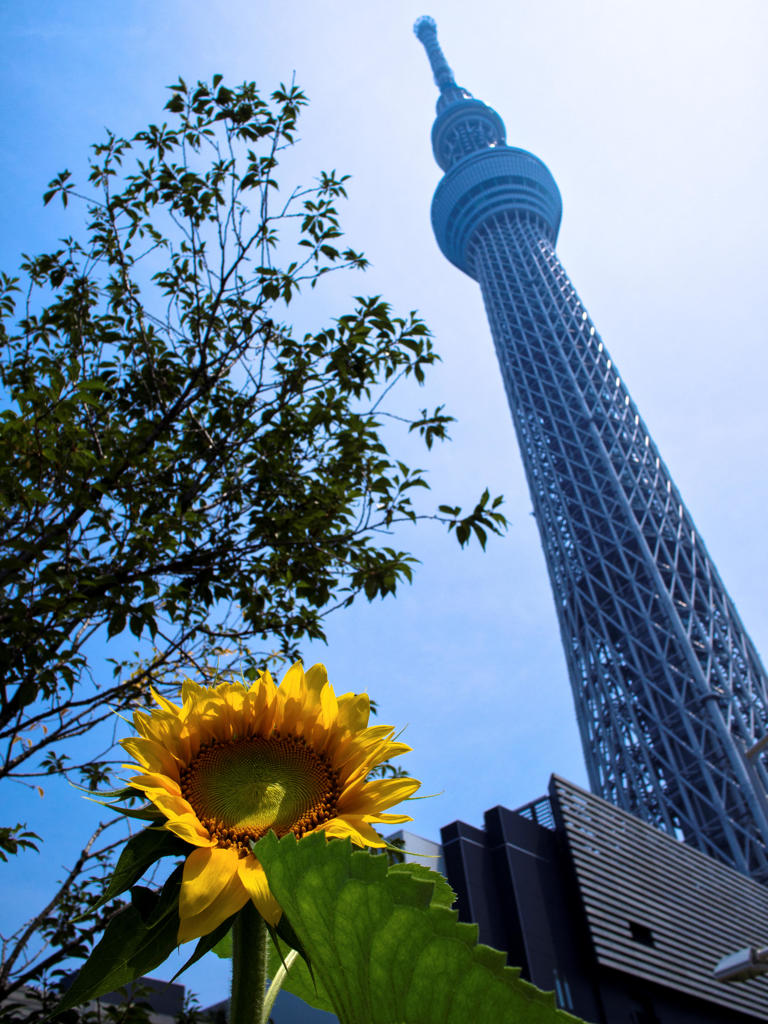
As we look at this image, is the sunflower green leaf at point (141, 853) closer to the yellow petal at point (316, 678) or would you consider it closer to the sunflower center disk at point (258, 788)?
the sunflower center disk at point (258, 788)

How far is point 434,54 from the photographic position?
217ft

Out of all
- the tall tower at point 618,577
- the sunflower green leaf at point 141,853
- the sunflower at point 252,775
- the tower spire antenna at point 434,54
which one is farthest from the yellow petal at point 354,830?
the tower spire antenna at point 434,54

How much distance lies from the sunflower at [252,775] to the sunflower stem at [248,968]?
4cm

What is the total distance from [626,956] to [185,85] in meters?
12.3

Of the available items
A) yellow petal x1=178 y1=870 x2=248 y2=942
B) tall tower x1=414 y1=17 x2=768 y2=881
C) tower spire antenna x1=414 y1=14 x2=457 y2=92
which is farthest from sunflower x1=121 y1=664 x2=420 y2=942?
tower spire antenna x1=414 y1=14 x2=457 y2=92

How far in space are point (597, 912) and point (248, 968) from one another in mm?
11963

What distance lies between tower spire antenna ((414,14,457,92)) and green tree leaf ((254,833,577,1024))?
73026 mm

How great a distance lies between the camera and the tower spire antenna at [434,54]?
62.4 metres

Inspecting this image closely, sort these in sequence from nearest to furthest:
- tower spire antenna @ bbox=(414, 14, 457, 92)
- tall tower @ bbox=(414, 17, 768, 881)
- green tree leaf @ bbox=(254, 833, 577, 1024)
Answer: green tree leaf @ bbox=(254, 833, 577, 1024) < tall tower @ bbox=(414, 17, 768, 881) < tower spire antenna @ bbox=(414, 14, 457, 92)

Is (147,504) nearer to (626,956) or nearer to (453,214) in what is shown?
(626,956)

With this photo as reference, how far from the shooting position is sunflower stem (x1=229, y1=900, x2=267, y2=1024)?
45 cm

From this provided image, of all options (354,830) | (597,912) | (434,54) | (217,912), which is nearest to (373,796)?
(354,830)

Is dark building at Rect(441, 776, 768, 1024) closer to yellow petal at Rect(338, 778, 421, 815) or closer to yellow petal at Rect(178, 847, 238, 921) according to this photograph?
yellow petal at Rect(338, 778, 421, 815)

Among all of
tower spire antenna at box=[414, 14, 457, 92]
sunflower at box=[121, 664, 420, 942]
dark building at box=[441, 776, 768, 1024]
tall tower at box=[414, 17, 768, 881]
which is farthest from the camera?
tower spire antenna at box=[414, 14, 457, 92]
